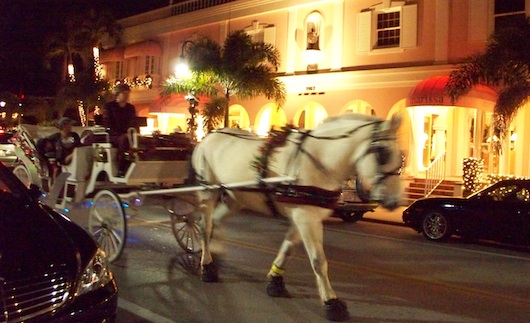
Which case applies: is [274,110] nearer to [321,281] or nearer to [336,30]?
[336,30]

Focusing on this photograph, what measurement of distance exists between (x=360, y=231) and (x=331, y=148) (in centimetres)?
735

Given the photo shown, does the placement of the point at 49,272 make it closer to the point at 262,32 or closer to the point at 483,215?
the point at 483,215

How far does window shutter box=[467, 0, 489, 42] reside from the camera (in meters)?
19.7

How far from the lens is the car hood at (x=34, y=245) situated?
4.12m

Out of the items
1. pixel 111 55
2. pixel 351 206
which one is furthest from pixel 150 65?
pixel 351 206

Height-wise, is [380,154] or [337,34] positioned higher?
[337,34]

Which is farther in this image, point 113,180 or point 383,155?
point 113,180

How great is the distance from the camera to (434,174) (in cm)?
1975

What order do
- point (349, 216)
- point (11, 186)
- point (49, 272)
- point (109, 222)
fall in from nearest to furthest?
point (49, 272) → point (11, 186) → point (109, 222) → point (349, 216)

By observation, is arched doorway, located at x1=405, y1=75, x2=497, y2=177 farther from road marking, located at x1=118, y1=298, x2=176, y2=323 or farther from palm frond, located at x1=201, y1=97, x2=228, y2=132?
road marking, located at x1=118, y1=298, x2=176, y2=323

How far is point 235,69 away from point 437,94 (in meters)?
7.95

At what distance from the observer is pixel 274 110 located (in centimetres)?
2605

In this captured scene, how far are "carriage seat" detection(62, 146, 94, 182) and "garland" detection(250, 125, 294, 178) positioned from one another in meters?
3.66

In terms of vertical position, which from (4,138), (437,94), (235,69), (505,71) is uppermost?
(235,69)
